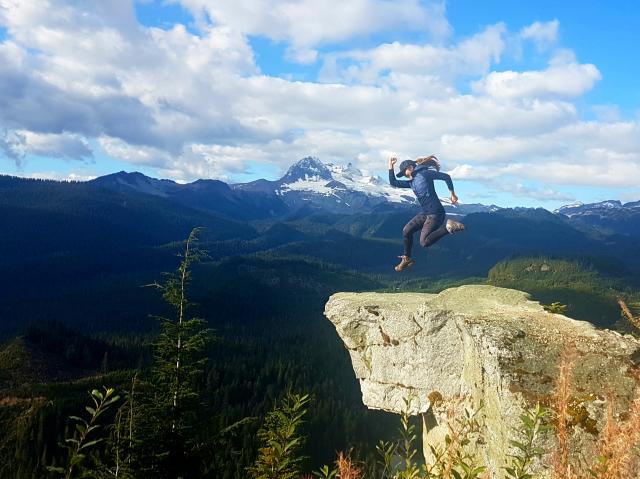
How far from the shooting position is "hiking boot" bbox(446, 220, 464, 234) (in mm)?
18219

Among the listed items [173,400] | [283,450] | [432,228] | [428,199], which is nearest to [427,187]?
[428,199]

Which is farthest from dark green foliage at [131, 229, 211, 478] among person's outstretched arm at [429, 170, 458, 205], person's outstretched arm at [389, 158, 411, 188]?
person's outstretched arm at [429, 170, 458, 205]

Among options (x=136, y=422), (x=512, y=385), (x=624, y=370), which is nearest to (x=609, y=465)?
(x=512, y=385)

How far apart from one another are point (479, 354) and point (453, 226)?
4.93 meters

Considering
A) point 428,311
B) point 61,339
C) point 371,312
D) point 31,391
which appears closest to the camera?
point 428,311

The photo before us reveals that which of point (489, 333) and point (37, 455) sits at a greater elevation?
point (489, 333)

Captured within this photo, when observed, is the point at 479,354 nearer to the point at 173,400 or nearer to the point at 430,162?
the point at 430,162

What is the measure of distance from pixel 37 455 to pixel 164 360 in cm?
10374

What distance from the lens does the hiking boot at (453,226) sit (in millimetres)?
18219

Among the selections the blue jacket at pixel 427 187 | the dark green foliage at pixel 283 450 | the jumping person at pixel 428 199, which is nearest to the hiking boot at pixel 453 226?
the jumping person at pixel 428 199

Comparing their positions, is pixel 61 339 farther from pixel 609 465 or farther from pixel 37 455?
pixel 609 465

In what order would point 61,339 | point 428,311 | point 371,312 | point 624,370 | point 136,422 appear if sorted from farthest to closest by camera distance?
point 61,339 → point 371,312 → point 428,311 → point 136,422 → point 624,370

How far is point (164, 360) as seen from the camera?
19.0 meters

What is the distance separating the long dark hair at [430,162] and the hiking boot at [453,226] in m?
2.39
